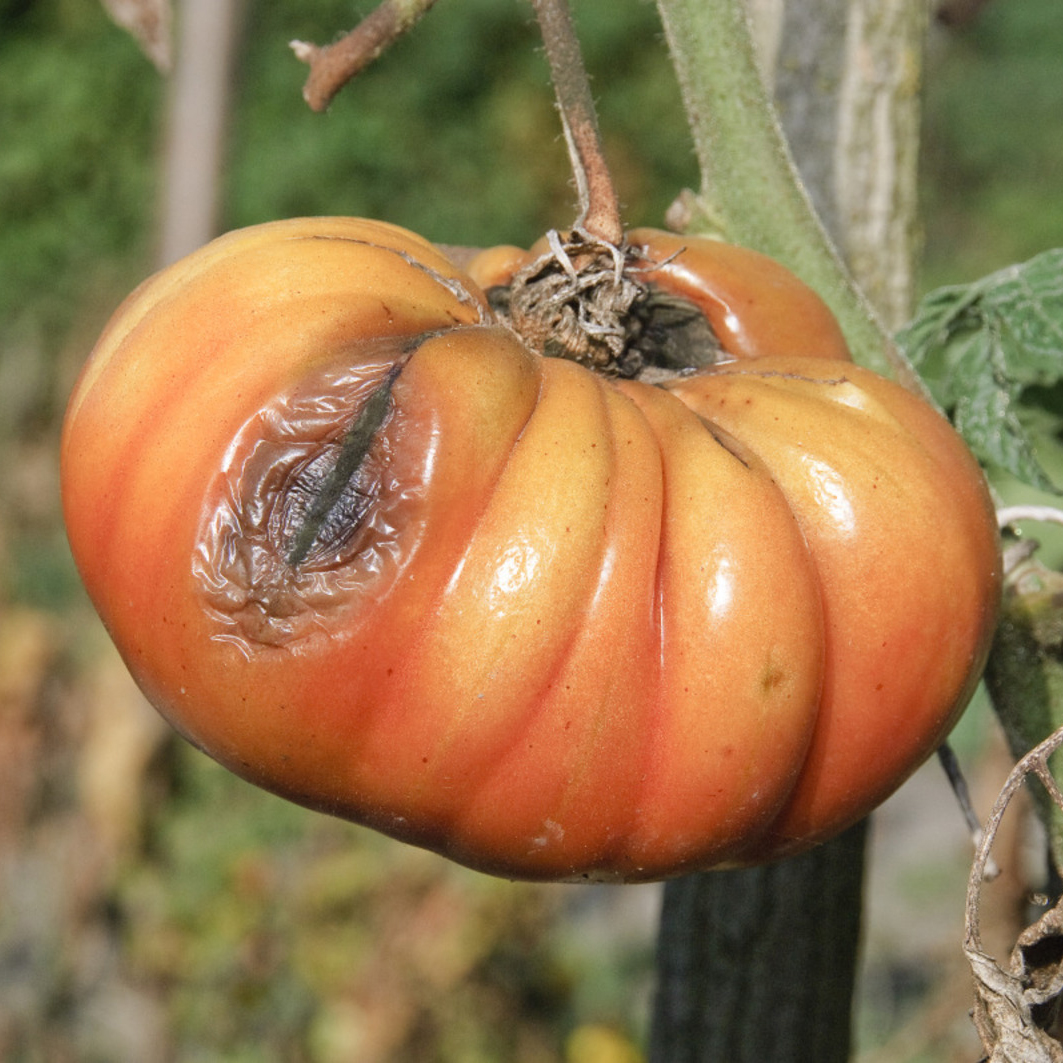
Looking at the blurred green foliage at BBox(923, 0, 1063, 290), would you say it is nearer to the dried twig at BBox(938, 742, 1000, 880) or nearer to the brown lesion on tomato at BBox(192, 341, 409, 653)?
the dried twig at BBox(938, 742, 1000, 880)

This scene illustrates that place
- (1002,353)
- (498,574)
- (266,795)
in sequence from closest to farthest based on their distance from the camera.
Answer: (498,574), (1002,353), (266,795)

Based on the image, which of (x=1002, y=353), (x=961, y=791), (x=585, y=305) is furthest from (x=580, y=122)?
(x=961, y=791)

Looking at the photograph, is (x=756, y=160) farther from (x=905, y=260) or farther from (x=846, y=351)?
(x=905, y=260)

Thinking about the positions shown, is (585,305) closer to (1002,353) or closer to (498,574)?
(498,574)

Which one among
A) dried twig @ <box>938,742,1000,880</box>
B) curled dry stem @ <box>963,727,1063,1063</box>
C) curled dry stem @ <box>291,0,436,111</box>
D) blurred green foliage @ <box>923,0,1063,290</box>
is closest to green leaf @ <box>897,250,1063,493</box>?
dried twig @ <box>938,742,1000,880</box>

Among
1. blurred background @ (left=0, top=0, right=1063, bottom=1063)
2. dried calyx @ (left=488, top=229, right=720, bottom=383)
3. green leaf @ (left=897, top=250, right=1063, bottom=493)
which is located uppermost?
dried calyx @ (left=488, top=229, right=720, bottom=383)

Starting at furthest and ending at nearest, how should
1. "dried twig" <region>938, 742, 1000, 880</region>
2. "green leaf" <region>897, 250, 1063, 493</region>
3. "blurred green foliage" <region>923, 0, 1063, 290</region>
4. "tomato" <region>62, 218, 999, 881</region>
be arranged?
"blurred green foliage" <region>923, 0, 1063, 290</region>, "green leaf" <region>897, 250, 1063, 493</region>, "dried twig" <region>938, 742, 1000, 880</region>, "tomato" <region>62, 218, 999, 881</region>
